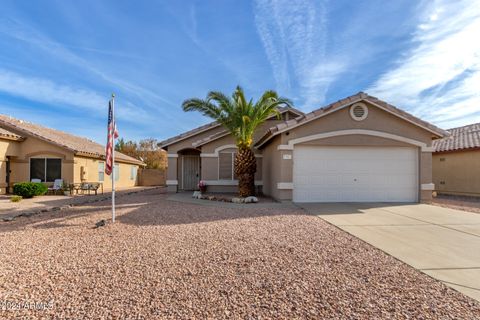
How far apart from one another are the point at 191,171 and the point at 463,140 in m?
19.2

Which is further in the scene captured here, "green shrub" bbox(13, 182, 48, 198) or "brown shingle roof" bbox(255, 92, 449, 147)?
"green shrub" bbox(13, 182, 48, 198)

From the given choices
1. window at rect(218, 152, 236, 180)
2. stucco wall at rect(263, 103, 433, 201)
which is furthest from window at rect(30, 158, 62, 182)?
stucco wall at rect(263, 103, 433, 201)

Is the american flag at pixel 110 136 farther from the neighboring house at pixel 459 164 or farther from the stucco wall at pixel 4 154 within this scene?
the neighboring house at pixel 459 164

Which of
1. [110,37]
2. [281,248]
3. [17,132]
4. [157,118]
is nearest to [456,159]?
[281,248]

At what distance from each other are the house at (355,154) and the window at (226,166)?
505 centimetres

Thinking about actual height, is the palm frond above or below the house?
above

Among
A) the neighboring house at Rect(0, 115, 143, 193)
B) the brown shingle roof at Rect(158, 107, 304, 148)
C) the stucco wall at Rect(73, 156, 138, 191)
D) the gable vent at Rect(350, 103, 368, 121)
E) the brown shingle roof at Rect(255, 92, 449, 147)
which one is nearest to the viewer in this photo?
the brown shingle roof at Rect(255, 92, 449, 147)

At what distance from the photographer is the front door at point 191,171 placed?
20203mm

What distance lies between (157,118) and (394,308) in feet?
80.9

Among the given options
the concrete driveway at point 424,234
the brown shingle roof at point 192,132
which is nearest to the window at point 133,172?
the brown shingle roof at point 192,132

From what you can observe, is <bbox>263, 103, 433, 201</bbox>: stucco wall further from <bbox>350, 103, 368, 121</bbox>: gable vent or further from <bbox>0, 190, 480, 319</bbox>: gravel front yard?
<bbox>0, 190, 480, 319</bbox>: gravel front yard

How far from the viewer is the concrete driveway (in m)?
4.39

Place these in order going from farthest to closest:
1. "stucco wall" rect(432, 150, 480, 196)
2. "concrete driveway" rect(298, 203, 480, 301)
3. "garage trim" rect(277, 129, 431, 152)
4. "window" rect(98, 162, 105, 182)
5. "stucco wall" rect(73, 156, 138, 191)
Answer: "window" rect(98, 162, 105, 182) < "stucco wall" rect(73, 156, 138, 191) < "stucco wall" rect(432, 150, 480, 196) < "garage trim" rect(277, 129, 431, 152) < "concrete driveway" rect(298, 203, 480, 301)

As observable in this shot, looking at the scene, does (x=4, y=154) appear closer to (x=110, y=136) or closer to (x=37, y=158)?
(x=37, y=158)
